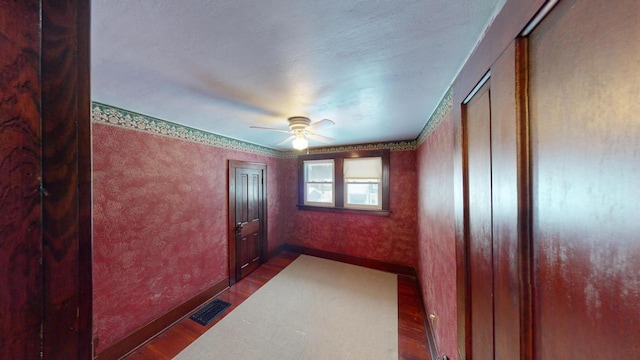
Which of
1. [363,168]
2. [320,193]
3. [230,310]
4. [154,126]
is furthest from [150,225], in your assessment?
[363,168]

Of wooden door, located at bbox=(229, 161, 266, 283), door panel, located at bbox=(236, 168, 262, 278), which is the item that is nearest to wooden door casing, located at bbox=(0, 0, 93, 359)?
A: wooden door, located at bbox=(229, 161, 266, 283)

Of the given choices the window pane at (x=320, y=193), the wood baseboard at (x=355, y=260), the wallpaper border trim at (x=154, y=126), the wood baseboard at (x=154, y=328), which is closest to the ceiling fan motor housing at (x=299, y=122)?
the wallpaper border trim at (x=154, y=126)

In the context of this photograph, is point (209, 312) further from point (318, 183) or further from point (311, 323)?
point (318, 183)

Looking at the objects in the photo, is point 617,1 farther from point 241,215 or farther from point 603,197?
point 241,215

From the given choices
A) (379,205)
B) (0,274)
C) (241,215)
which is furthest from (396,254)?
(0,274)

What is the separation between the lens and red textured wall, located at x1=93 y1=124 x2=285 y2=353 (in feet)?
5.83

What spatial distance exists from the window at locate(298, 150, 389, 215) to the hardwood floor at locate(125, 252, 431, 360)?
1327 millimetres

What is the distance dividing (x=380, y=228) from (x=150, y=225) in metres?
3.25

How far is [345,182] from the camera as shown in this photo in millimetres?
3826

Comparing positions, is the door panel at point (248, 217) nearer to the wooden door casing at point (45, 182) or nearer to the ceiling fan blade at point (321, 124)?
the ceiling fan blade at point (321, 124)

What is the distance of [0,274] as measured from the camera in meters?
0.29

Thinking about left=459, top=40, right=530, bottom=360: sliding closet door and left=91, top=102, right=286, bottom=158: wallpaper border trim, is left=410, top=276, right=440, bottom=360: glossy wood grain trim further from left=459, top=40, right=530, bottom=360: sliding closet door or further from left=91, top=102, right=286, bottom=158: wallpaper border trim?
left=91, top=102, right=286, bottom=158: wallpaper border trim

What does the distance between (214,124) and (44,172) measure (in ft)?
7.45

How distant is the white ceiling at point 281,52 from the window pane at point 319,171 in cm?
218
